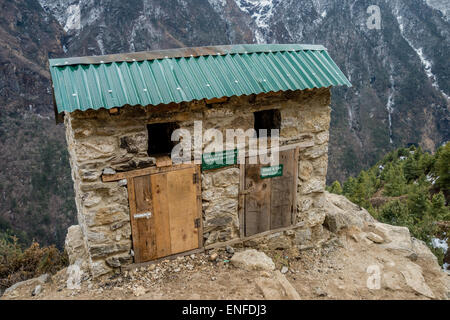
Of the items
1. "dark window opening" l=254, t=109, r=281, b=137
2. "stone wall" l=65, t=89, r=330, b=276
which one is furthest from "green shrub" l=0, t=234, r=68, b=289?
"dark window opening" l=254, t=109, r=281, b=137

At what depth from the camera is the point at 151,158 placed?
510 centimetres

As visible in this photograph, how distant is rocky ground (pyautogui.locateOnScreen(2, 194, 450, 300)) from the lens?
16.4 ft

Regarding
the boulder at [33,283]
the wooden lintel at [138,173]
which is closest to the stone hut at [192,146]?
the wooden lintel at [138,173]

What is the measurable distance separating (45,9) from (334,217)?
70165 millimetres

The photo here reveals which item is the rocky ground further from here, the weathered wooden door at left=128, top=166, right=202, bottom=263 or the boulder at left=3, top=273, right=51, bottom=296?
the weathered wooden door at left=128, top=166, right=202, bottom=263

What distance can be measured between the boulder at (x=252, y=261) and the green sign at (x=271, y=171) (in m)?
1.33

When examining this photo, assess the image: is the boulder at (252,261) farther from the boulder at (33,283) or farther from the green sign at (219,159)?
the boulder at (33,283)

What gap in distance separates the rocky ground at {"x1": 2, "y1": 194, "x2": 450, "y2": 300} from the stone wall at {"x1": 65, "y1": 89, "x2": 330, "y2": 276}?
40 centimetres

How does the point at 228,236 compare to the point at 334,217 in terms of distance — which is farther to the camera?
the point at 334,217

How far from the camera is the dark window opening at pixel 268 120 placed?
19.4 ft
